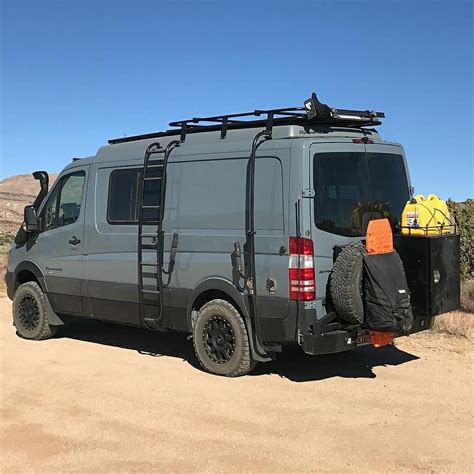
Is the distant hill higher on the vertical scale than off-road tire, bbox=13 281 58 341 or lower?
higher

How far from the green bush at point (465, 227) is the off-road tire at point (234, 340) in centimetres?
651

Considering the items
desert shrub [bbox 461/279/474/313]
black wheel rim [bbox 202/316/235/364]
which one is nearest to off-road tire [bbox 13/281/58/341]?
black wheel rim [bbox 202/316/235/364]

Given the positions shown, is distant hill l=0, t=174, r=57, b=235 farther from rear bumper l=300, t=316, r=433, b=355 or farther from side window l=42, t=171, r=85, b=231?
rear bumper l=300, t=316, r=433, b=355

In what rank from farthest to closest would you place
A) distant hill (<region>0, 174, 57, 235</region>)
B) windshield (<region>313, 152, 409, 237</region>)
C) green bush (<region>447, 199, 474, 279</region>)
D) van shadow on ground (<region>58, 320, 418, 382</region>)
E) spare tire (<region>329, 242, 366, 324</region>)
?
distant hill (<region>0, 174, 57, 235</region>) → green bush (<region>447, 199, 474, 279</region>) → van shadow on ground (<region>58, 320, 418, 382</region>) → windshield (<region>313, 152, 409, 237</region>) → spare tire (<region>329, 242, 366, 324</region>)

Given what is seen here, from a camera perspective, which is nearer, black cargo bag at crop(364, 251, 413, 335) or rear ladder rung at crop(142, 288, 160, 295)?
black cargo bag at crop(364, 251, 413, 335)

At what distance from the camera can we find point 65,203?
29.5 feet

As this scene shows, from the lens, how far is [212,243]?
23.2ft

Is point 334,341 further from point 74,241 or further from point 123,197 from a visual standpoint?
point 74,241

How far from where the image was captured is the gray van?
6367mm

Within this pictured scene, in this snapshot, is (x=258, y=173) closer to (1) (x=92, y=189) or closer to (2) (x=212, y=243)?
(2) (x=212, y=243)

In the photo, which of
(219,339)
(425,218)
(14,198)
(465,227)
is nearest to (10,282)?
(219,339)

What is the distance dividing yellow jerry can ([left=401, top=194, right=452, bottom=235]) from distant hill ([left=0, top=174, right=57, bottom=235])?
99.5 feet

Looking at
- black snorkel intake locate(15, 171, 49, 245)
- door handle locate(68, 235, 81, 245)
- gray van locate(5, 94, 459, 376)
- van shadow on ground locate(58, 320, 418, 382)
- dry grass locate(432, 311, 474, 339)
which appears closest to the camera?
gray van locate(5, 94, 459, 376)

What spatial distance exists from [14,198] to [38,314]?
73.7m
